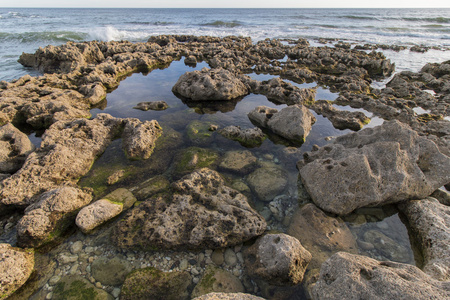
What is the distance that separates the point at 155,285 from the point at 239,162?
14.9 ft

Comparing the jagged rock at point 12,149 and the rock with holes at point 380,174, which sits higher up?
the rock with holes at point 380,174

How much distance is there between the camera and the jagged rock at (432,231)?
4189 mm

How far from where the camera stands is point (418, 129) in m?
9.67

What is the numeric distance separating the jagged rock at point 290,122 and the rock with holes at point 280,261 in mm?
5460

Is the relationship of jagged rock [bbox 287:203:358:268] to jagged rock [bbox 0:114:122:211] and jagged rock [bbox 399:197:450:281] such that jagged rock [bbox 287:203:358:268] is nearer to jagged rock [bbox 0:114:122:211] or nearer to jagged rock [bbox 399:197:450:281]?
jagged rock [bbox 399:197:450:281]

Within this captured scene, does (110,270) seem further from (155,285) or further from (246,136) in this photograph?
(246,136)

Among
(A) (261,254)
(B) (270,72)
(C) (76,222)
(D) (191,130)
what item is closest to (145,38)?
(B) (270,72)

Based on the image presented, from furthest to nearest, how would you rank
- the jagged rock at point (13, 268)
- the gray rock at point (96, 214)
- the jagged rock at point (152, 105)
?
the jagged rock at point (152, 105) → the gray rock at point (96, 214) → the jagged rock at point (13, 268)

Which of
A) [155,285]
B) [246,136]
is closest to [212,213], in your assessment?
[155,285]

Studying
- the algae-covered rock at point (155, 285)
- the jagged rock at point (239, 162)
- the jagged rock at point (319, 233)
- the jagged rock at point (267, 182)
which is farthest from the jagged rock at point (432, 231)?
the algae-covered rock at point (155, 285)

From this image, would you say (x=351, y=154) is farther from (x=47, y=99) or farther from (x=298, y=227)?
(x=47, y=99)

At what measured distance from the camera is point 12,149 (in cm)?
723

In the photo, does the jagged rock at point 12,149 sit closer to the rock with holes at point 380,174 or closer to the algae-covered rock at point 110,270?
the algae-covered rock at point 110,270

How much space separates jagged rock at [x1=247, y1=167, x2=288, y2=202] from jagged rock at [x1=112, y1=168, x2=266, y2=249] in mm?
807
